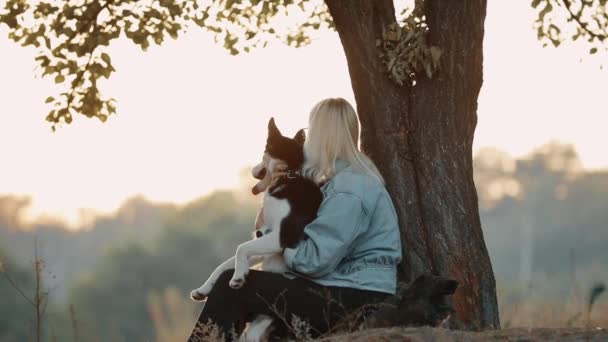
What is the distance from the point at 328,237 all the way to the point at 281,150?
0.86 m

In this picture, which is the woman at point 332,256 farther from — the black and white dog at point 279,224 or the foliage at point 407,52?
the foliage at point 407,52

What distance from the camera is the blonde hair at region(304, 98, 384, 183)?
8992 millimetres

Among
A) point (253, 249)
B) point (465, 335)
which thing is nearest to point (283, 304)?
point (253, 249)

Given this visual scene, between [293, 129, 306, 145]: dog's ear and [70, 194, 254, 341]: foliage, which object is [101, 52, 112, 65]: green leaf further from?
[70, 194, 254, 341]: foliage

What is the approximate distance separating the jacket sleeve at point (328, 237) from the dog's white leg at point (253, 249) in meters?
0.12

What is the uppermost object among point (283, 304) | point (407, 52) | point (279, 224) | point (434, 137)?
point (407, 52)

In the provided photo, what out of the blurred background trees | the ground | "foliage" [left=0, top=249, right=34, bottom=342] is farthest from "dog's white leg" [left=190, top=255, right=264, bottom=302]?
the blurred background trees

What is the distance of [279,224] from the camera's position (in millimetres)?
8938

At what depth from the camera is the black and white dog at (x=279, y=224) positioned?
8.88 m

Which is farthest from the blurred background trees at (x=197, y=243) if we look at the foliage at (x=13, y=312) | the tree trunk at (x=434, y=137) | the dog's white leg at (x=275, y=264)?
the dog's white leg at (x=275, y=264)

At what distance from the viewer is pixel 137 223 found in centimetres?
9888

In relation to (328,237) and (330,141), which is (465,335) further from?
(330,141)

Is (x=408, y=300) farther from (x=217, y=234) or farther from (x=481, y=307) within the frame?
(x=217, y=234)

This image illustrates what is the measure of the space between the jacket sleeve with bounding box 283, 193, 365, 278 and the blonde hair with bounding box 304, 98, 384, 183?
299mm
